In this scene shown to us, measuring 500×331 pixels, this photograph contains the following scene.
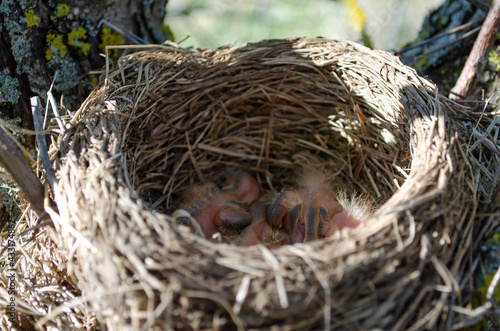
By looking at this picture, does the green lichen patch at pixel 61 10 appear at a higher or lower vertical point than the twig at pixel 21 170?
higher

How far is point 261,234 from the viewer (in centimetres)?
175

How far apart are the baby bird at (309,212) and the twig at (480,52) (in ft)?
2.43

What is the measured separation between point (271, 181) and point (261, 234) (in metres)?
0.46

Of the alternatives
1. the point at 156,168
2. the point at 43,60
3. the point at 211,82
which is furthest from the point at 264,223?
the point at 43,60

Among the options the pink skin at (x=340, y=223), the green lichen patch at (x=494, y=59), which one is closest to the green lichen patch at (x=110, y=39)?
the pink skin at (x=340, y=223)

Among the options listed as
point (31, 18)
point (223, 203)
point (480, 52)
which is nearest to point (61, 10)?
point (31, 18)

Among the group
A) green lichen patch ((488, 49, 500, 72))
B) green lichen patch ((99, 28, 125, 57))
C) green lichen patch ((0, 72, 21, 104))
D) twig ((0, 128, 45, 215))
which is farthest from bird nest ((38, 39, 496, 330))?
green lichen patch ((488, 49, 500, 72))

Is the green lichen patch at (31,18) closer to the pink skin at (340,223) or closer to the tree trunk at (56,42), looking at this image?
the tree trunk at (56,42)

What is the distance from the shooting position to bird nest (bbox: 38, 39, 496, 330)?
103 centimetres

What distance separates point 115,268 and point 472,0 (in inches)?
78.7

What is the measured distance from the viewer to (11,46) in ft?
5.86

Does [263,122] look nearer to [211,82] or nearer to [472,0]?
[211,82]

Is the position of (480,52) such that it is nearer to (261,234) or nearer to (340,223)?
(340,223)

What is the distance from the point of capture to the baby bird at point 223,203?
5.86ft
